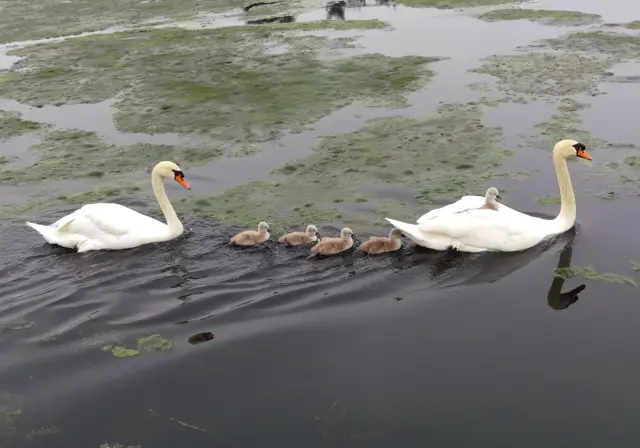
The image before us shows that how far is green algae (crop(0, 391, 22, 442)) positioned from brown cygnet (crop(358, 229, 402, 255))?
4.01m

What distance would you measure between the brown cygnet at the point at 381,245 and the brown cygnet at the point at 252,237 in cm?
123

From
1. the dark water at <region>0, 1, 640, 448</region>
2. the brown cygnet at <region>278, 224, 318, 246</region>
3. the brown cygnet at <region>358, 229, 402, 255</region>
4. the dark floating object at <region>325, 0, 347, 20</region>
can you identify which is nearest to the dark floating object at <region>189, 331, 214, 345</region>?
the dark water at <region>0, 1, 640, 448</region>

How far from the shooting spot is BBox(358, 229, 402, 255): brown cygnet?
8.10m

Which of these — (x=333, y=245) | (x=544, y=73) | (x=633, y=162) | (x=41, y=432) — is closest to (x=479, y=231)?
(x=333, y=245)

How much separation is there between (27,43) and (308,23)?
10097mm

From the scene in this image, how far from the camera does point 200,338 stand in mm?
6738

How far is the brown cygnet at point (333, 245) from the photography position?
8.05 metres

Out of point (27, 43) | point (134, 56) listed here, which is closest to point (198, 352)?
point (134, 56)

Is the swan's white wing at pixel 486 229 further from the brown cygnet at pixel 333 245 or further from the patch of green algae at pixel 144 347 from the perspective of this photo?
the patch of green algae at pixel 144 347

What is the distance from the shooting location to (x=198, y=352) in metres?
6.51

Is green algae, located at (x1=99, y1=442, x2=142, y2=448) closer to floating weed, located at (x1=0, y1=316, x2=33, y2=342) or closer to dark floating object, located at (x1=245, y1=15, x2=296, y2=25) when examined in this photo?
floating weed, located at (x1=0, y1=316, x2=33, y2=342)

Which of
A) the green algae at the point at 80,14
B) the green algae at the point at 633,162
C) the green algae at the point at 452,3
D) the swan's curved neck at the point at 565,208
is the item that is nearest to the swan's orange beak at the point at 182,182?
the swan's curved neck at the point at 565,208

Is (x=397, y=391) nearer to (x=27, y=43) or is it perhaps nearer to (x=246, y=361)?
(x=246, y=361)

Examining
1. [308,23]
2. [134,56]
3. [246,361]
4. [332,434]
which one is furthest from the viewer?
[308,23]
